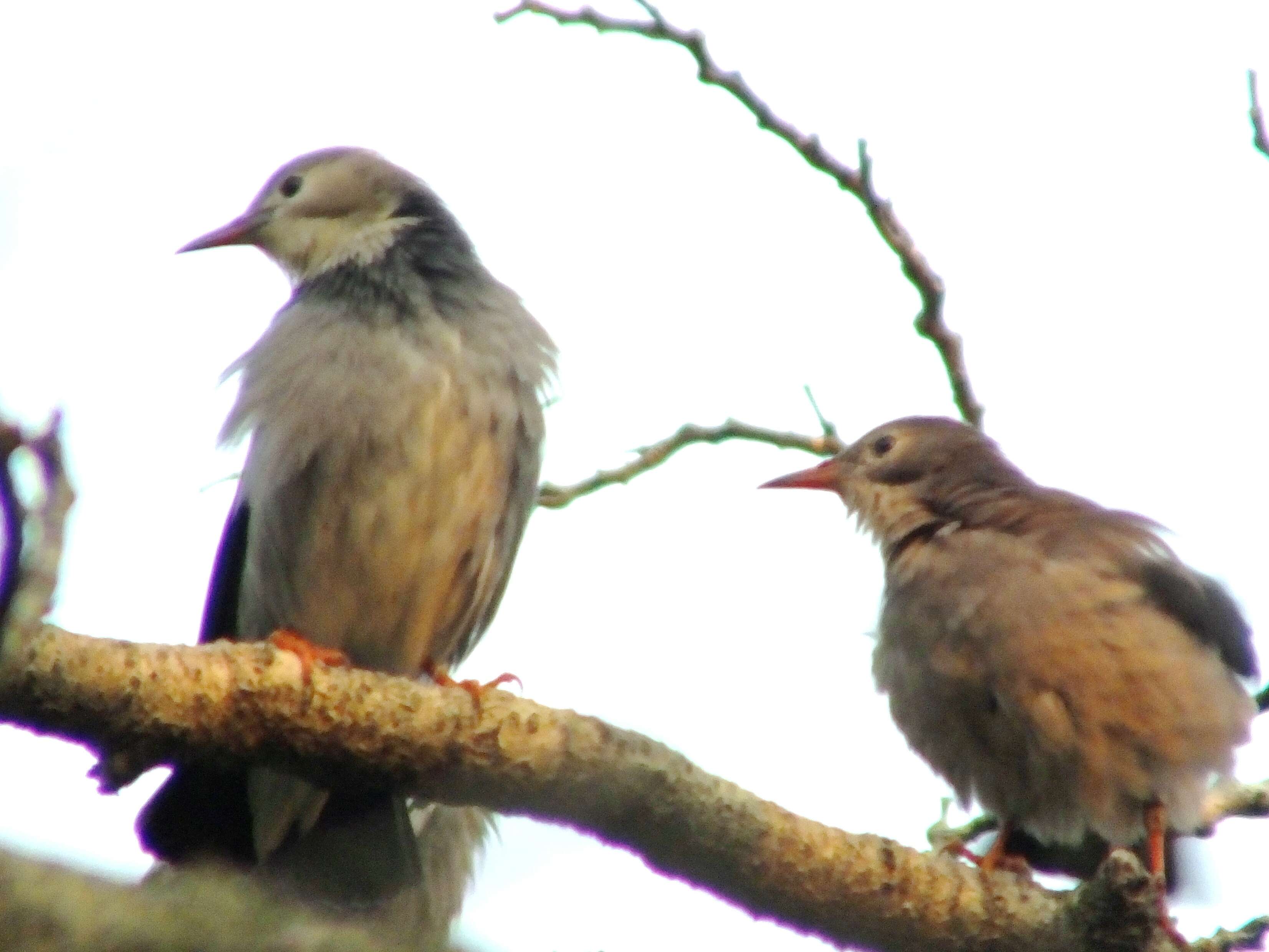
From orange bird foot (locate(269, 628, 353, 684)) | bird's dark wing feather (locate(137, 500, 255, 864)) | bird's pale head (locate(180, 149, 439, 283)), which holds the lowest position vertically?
bird's dark wing feather (locate(137, 500, 255, 864))

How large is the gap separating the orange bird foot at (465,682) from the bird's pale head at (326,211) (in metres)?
1.28

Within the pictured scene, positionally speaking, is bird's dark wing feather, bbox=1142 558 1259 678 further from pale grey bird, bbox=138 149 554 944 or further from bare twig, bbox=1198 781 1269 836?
pale grey bird, bbox=138 149 554 944

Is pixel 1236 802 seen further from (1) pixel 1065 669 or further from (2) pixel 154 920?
→ (2) pixel 154 920

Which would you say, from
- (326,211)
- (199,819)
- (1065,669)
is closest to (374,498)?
(199,819)

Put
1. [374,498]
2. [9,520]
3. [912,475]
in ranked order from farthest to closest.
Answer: [912,475] < [374,498] < [9,520]

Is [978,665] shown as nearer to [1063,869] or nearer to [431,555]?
[1063,869]

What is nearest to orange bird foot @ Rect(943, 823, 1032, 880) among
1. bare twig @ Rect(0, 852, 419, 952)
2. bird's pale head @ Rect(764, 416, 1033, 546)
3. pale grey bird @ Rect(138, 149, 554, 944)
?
bird's pale head @ Rect(764, 416, 1033, 546)

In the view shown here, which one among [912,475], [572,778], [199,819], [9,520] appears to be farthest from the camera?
[912,475]

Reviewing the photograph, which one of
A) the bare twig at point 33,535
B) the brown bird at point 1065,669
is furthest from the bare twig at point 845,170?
the bare twig at point 33,535

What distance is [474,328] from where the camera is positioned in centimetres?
503

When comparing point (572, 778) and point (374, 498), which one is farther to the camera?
point (374, 498)

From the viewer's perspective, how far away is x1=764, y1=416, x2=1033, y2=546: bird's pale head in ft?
17.5

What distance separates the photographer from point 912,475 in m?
5.56

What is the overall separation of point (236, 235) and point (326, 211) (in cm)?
37
